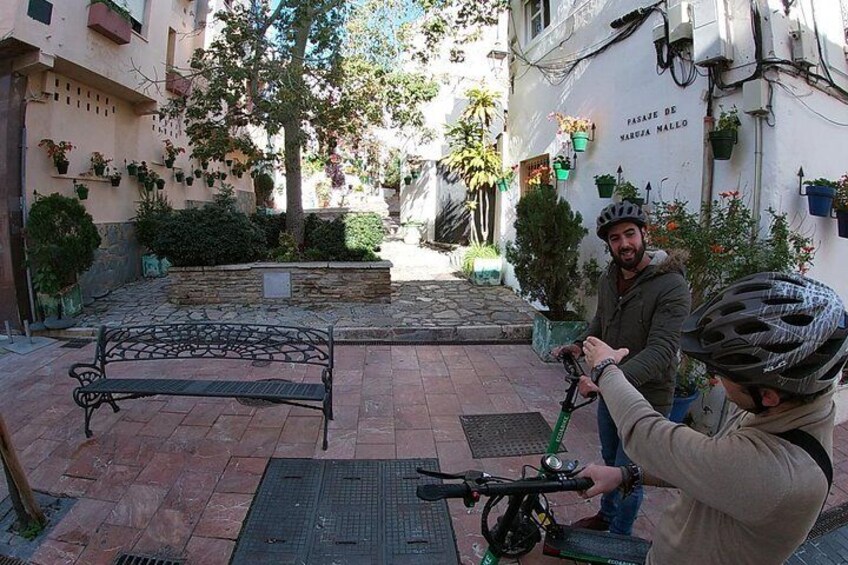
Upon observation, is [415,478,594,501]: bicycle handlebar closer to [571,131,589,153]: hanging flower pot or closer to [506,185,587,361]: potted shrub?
[506,185,587,361]: potted shrub

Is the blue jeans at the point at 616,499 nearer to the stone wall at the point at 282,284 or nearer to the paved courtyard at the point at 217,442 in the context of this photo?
the paved courtyard at the point at 217,442

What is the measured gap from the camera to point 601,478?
1.50 metres

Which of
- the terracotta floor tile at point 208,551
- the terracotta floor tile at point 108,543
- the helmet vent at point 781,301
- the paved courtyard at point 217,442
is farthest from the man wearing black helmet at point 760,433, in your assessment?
the terracotta floor tile at point 108,543

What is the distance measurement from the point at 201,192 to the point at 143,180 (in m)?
3.07

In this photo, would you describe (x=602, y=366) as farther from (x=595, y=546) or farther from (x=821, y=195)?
(x=821, y=195)

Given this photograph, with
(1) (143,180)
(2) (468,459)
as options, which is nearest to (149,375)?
(2) (468,459)

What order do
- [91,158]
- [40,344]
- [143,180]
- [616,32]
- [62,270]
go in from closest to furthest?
1. [616,32]
2. [40,344]
3. [62,270]
4. [91,158]
5. [143,180]

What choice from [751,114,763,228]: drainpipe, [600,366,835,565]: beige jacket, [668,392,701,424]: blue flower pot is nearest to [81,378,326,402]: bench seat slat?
[668,392,701,424]: blue flower pot

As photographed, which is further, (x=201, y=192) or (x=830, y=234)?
(x=201, y=192)

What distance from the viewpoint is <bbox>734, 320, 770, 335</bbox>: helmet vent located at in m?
1.11

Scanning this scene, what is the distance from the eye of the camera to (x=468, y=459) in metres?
3.50

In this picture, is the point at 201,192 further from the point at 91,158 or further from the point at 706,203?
the point at 706,203

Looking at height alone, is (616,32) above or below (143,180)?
above

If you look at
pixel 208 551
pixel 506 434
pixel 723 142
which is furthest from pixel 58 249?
pixel 723 142
